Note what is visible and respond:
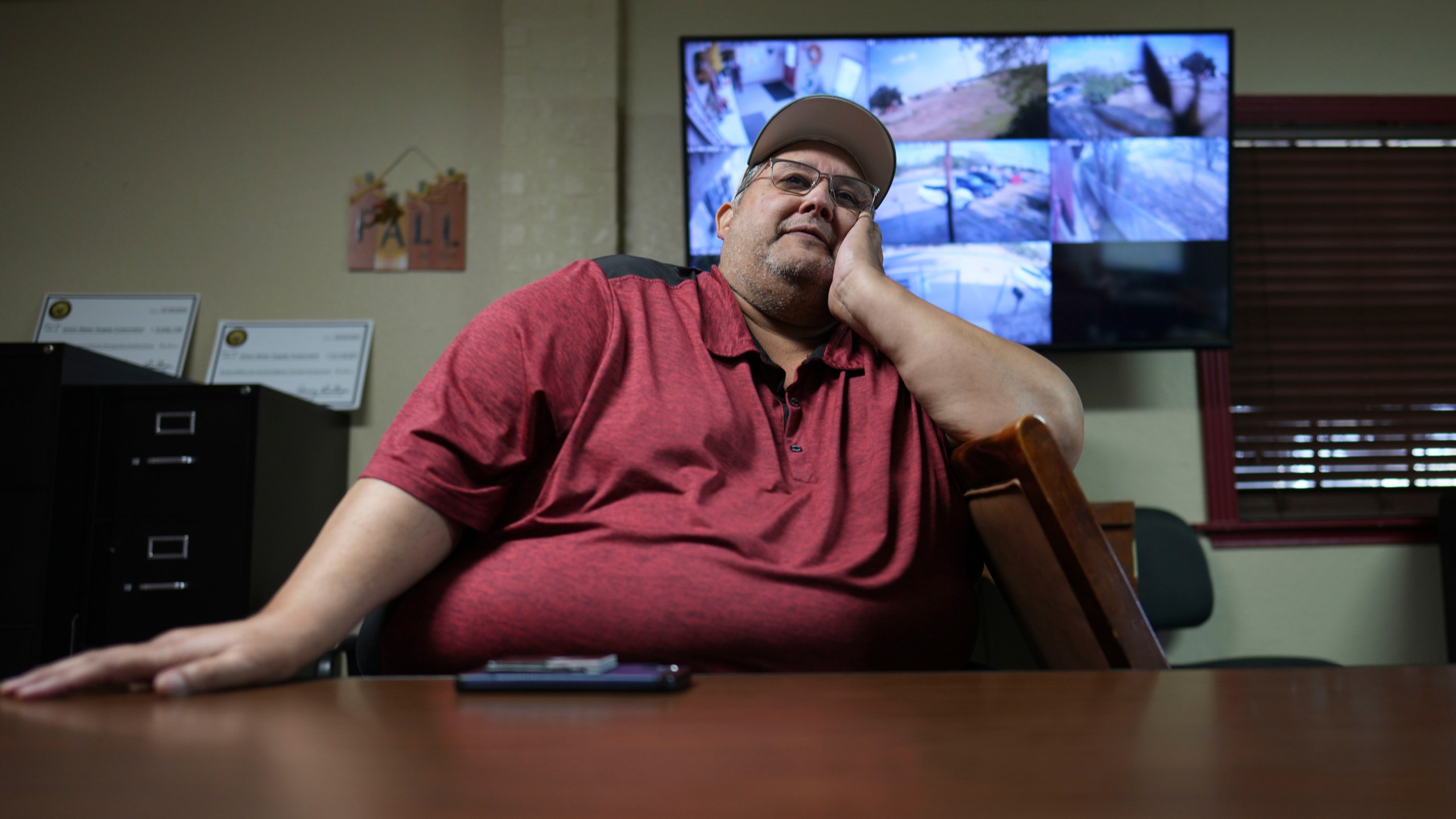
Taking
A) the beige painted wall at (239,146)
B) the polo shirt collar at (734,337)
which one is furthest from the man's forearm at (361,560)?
the beige painted wall at (239,146)

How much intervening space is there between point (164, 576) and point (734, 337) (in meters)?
1.92

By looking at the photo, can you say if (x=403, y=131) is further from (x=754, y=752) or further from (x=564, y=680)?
(x=754, y=752)

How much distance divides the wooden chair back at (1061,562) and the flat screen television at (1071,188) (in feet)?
6.41

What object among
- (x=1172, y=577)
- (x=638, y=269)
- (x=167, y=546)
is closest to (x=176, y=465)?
(x=167, y=546)

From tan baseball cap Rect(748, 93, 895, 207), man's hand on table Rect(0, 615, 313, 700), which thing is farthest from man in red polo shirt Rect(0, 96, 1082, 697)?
tan baseball cap Rect(748, 93, 895, 207)

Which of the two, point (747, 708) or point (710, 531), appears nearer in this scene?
point (747, 708)

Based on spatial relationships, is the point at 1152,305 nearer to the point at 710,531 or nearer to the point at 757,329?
the point at 757,329

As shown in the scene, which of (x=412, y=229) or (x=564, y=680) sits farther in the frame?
(x=412, y=229)

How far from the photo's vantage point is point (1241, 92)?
3.12m

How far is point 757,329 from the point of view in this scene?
1.48m

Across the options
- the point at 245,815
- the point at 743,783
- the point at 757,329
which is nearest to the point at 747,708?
the point at 743,783

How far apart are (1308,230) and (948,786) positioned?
137 inches

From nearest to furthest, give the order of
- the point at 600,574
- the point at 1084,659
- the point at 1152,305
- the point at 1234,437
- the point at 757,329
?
1. the point at 1084,659
2. the point at 600,574
3. the point at 757,329
4. the point at 1152,305
5. the point at 1234,437

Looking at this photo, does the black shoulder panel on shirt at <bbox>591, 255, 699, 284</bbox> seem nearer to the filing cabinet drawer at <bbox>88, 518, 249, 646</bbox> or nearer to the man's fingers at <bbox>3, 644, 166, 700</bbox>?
the man's fingers at <bbox>3, 644, 166, 700</bbox>
